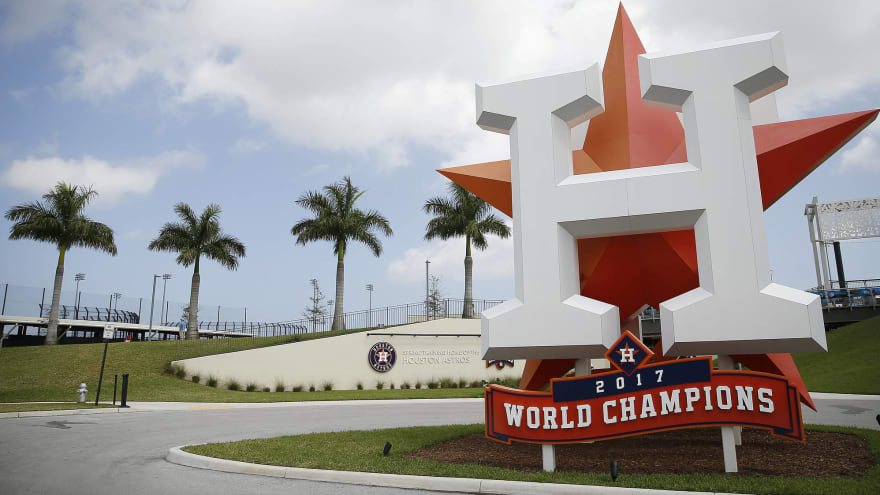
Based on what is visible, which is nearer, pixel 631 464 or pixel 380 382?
pixel 631 464

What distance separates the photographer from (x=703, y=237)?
26.5 feet

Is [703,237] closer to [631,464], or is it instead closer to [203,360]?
[631,464]

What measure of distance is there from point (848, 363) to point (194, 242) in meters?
36.3

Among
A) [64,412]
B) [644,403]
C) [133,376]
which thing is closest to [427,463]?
[644,403]

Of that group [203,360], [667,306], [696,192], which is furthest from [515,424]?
[203,360]

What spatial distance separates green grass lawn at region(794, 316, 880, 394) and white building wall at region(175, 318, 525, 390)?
14096 millimetres

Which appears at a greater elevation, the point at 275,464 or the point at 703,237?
the point at 703,237

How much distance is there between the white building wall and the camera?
28.3m

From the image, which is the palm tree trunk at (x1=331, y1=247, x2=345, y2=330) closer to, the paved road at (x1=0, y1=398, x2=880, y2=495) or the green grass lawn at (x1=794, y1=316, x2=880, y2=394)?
the paved road at (x1=0, y1=398, x2=880, y2=495)

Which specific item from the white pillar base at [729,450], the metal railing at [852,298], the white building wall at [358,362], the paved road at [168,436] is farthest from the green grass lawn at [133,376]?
the metal railing at [852,298]

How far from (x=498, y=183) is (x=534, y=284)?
2342 millimetres

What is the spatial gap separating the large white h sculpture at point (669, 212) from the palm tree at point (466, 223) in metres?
26.7

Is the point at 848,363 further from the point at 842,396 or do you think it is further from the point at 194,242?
the point at 194,242

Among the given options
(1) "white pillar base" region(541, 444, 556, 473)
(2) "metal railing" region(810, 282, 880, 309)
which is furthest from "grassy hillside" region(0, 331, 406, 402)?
(2) "metal railing" region(810, 282, 880, 309)
